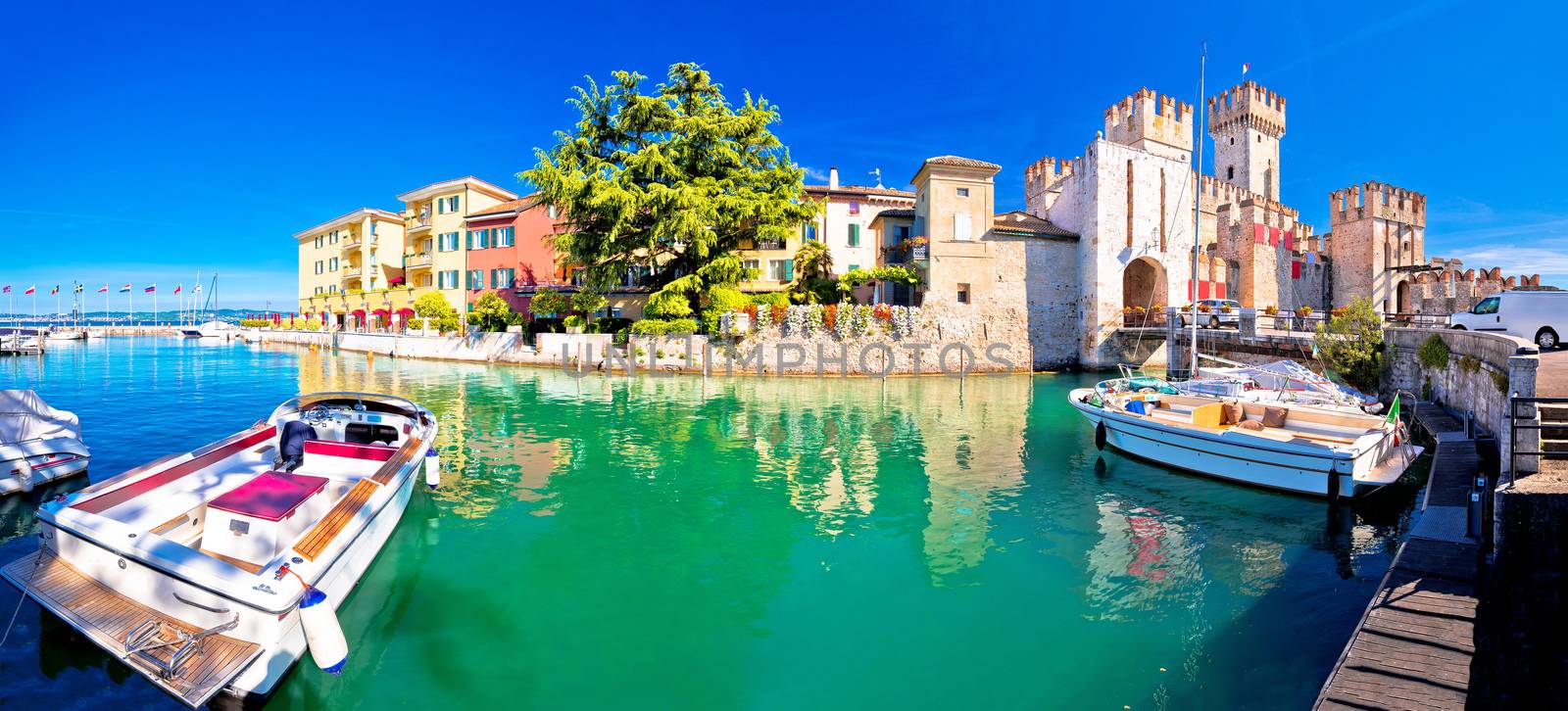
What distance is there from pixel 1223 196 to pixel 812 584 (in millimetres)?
58482

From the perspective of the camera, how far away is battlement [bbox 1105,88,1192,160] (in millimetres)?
46688

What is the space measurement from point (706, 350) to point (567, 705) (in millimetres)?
31444

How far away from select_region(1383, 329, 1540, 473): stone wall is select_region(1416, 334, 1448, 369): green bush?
0.10 m

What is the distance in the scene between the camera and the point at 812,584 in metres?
8.93

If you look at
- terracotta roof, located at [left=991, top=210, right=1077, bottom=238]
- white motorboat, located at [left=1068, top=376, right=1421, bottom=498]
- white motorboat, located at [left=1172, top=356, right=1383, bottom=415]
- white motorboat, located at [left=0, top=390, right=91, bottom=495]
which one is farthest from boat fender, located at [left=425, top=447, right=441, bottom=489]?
terracotta roof, located at [left=991, top=210, right=1077, bottom=238]

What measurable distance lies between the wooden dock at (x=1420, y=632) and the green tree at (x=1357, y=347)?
14.6m

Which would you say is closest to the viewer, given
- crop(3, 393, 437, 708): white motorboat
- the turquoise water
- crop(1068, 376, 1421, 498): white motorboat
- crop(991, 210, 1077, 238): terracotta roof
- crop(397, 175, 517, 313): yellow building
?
crop(3, 393, 437, 708): white motorboat

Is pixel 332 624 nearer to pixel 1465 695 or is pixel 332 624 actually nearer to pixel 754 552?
Answer: pixel 754 552

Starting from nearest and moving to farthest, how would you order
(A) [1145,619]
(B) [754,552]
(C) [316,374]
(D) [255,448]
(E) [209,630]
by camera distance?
(E) [209,630]
(A) [1145,619]
(B) [754,552]
(D) [255,448]
(C) [316,374]

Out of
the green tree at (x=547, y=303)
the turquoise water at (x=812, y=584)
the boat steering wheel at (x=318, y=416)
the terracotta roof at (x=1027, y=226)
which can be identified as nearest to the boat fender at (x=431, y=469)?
the turquoise water at (x=812, y=584)

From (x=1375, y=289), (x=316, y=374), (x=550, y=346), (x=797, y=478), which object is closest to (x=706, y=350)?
(x=550, y=346)

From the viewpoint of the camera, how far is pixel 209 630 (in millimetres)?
5859

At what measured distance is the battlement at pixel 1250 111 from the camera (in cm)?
6400

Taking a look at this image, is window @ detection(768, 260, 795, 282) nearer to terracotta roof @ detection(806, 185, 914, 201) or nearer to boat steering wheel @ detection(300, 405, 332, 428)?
terracotta roof @ detection(806, 185, 914, 201)
